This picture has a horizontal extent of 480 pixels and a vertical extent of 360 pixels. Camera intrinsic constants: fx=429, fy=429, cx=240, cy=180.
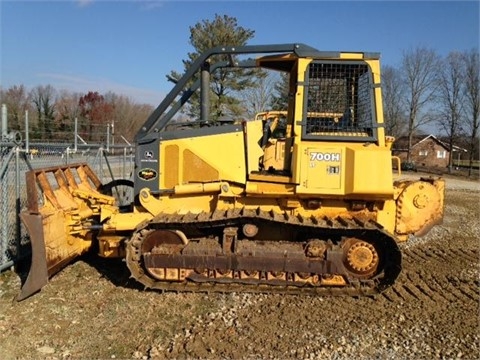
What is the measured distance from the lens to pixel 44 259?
204 inches

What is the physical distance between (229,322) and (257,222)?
1294mm

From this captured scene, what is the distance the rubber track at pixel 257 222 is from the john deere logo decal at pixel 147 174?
636 millimetres

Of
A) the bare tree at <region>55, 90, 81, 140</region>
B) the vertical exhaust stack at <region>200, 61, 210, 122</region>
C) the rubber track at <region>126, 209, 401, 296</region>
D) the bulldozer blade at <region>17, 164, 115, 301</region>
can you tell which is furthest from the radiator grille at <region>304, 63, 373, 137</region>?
the bare tree at <region>55, 90, 81, 140</region>

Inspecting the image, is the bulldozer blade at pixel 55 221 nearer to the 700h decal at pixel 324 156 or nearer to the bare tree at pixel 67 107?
the 700h decal at pixel 324 156

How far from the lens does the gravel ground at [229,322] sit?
4027 millimetres

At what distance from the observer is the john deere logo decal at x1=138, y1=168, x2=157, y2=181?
19.1 ft

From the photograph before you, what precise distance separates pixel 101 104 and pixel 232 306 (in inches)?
2082

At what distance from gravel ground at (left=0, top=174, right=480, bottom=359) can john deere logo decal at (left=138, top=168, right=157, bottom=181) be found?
141cm

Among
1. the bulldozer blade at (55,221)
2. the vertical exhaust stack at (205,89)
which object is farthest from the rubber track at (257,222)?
the vertical exhaust stack at (205,89)

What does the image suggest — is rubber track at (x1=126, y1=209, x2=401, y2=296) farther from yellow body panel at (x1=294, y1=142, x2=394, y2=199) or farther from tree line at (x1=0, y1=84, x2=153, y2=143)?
tree line at (x1=0, y1=84, x2=153, y2=143)

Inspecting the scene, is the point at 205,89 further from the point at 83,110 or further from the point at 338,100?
the point at 83,110

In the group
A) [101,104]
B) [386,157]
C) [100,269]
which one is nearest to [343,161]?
[386,157]

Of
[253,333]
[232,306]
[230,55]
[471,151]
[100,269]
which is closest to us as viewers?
[253,333]

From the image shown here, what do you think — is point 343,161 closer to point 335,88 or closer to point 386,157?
point 386,157
